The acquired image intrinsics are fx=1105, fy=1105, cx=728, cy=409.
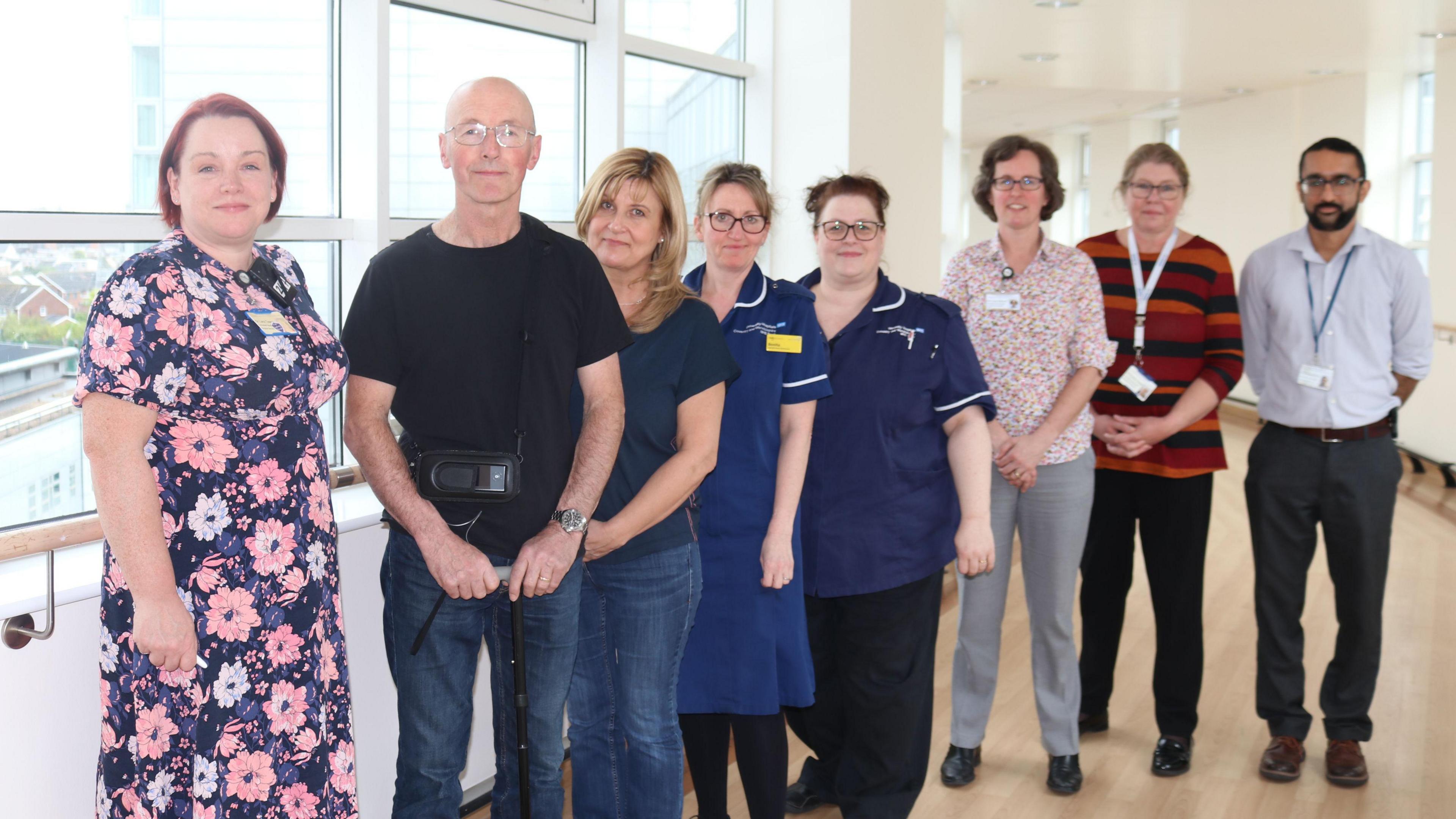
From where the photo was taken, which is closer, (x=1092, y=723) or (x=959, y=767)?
(x=959, y=767)

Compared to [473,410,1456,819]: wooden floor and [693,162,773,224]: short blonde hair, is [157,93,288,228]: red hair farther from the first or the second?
[473,410,1456,819]: wooden floor

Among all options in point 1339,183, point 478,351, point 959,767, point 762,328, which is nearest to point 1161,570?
point 959,767

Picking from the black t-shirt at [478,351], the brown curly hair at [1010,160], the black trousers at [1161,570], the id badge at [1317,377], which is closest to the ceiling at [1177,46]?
the brown curly hair at [1010,160]

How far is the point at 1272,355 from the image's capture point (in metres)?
3.21

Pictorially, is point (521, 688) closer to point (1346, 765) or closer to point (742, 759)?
point (742, 759)

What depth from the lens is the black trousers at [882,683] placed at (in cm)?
255

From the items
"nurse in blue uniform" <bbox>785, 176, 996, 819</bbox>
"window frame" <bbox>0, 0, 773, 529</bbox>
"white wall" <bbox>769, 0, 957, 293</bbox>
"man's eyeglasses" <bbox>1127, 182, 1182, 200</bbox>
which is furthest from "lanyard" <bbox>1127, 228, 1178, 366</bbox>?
"window frame" <bbox>0, 0, 773, 529</bbox>

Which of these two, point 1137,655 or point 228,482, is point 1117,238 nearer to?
point 1137,655

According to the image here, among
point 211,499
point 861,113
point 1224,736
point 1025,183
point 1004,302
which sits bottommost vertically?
point 1224,736

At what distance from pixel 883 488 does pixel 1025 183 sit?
3.14ft

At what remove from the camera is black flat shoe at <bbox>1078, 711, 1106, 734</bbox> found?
349cm

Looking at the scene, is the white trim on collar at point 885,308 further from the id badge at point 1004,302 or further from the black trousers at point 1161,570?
the black trousers at point 1161,570

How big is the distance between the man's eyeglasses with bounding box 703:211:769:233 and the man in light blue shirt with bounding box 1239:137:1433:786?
1642mm

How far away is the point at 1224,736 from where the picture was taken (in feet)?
11.5
